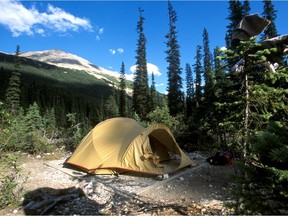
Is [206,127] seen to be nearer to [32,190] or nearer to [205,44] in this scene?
[32,190]

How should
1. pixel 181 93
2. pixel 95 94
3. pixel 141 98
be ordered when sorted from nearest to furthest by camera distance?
pixel 181 93
pixel 141 98
pixel 95 94

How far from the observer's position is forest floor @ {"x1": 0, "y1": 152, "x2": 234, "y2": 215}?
6.73 metres

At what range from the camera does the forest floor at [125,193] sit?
22.1 feet

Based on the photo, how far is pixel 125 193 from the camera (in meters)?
7.94

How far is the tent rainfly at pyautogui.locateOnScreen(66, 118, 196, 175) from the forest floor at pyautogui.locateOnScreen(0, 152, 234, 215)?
0.35 m

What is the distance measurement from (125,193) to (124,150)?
2.64 m

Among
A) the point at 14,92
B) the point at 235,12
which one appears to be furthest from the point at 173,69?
the point at 14,92

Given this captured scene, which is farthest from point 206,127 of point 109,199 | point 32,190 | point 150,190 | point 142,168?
point 32,190

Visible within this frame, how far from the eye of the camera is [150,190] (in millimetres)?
8250

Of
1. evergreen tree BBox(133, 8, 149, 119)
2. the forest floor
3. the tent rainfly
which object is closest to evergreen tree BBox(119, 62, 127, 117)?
evergreen tree BBox(133, 8, 149, 119)

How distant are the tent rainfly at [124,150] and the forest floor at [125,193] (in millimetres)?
348

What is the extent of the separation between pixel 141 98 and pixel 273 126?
36169 millimetres

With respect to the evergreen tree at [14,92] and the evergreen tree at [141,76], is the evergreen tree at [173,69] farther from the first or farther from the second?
the evergreen tree at [14,92]

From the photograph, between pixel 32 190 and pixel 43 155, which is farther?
pixel 43 155
